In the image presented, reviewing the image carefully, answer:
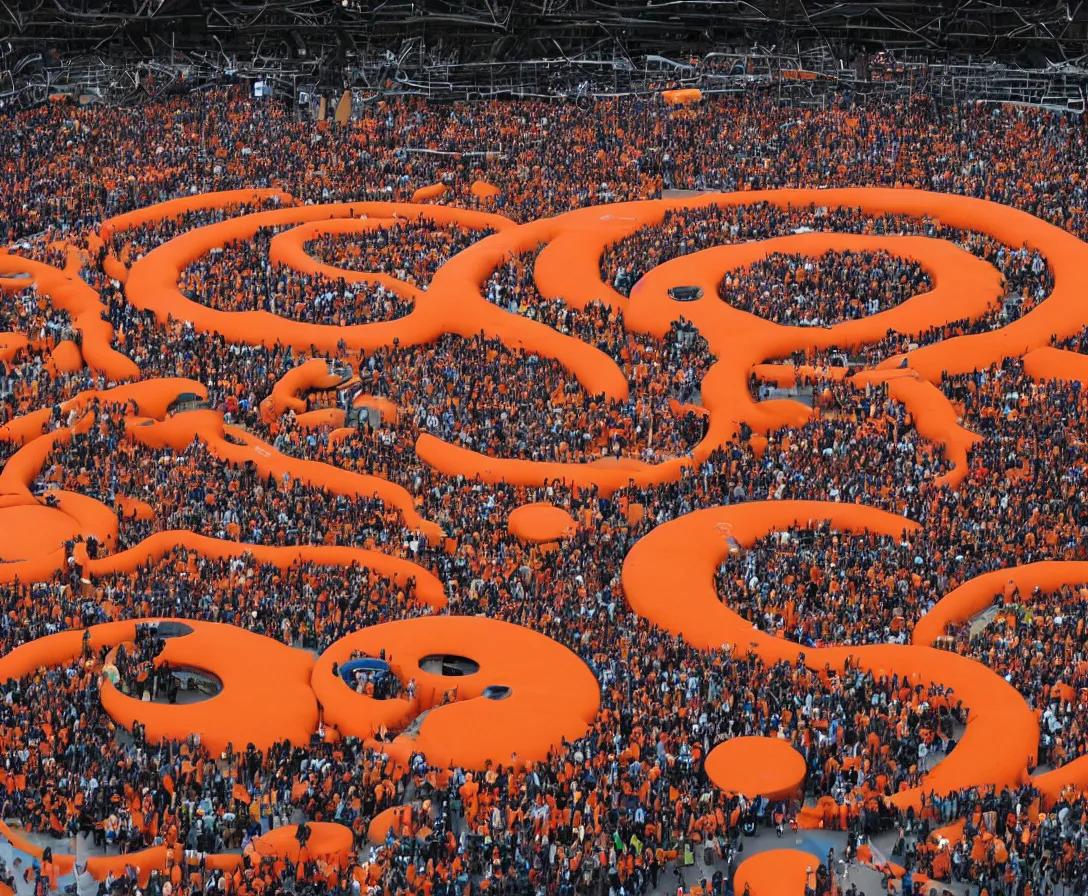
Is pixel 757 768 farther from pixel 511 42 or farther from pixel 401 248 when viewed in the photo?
pixel 511 42

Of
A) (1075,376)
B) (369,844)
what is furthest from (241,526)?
(1075,376)

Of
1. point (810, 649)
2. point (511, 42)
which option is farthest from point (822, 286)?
point (511, 42)

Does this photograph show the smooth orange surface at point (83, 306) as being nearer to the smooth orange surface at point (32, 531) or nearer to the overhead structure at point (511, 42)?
the smooth orange surface at point (32, 531)

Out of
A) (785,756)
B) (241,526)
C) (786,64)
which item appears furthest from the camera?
(786,64)

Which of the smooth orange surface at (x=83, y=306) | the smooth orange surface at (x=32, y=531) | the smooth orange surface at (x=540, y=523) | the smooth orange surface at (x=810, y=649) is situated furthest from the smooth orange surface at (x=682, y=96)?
the smooth orange surface at (x=32, y=531)

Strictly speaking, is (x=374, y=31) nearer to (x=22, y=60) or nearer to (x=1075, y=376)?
(x=22, y=60)

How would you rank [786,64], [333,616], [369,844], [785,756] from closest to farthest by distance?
1. [369,844]
2. [785,756]
3. [333,616]
4. [786,64]
